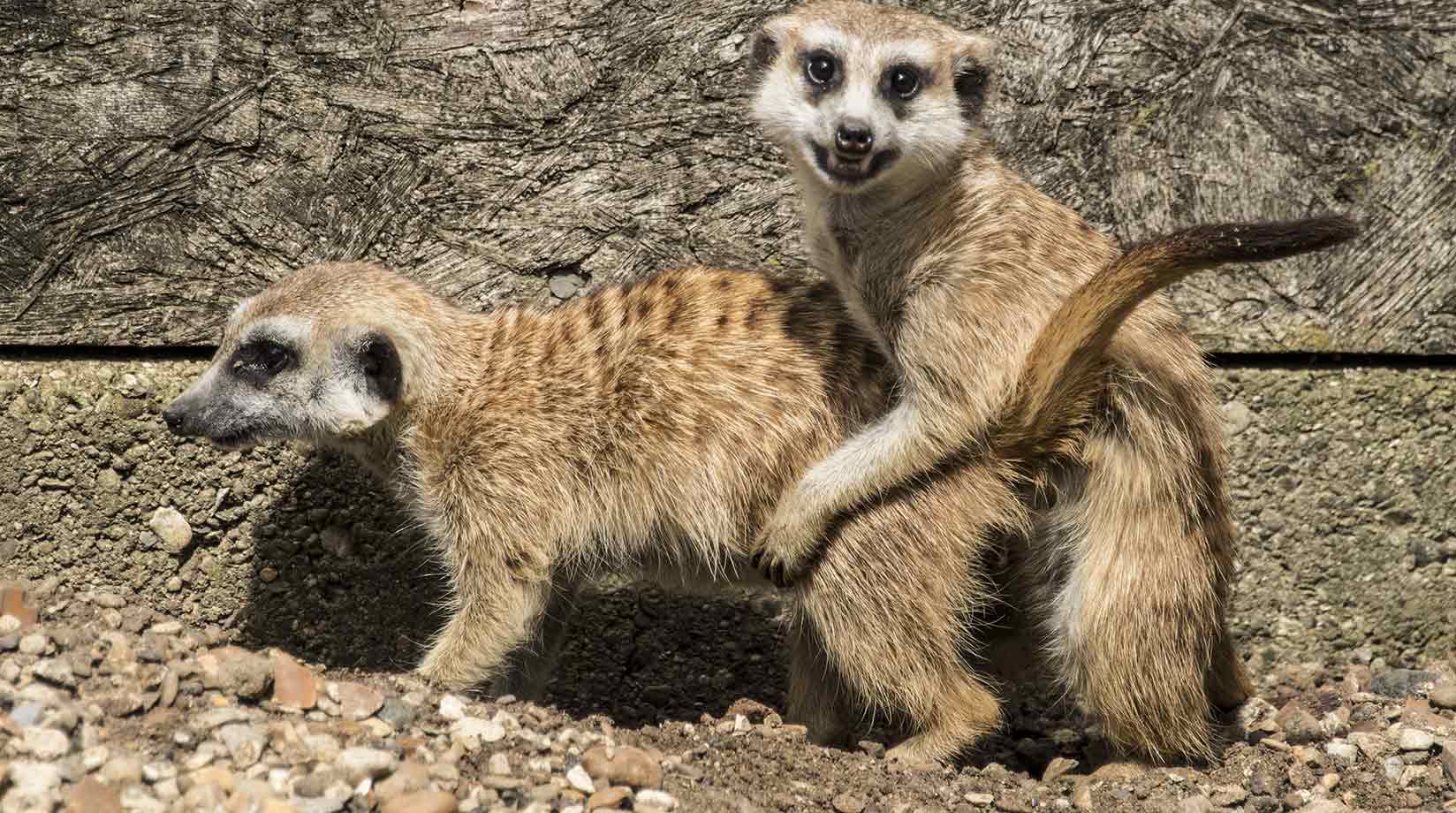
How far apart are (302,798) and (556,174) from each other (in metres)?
1.66

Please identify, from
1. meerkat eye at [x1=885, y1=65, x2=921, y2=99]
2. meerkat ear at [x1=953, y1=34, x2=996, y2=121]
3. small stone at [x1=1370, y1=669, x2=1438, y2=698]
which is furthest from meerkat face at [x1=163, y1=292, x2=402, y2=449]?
small stone at [x1=1370, y1=669, x2=1438, y2=698]

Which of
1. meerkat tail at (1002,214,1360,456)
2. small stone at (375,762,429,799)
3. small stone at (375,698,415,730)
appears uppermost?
meerkat tail at (1002,214,1360,456)

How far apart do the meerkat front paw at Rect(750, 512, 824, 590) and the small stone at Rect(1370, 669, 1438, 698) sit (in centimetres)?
155

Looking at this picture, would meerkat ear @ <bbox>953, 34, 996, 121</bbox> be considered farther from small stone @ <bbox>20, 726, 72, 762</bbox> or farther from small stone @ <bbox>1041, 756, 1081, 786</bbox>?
small stone @ <bbox>20, 726, 72, 762</bbox>

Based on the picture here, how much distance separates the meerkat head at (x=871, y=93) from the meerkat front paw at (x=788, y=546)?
674 mm

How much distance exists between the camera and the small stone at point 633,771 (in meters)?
2.64

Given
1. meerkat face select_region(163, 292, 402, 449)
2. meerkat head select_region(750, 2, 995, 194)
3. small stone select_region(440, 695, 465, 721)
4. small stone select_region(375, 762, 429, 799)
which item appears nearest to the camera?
small stone select_region(375, 762, 429, 799)

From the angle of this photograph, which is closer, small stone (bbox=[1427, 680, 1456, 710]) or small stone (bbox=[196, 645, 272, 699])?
small stone (bbox=[196, 645, 272, 699])

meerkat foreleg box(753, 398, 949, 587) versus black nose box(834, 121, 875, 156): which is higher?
black nose box(834, 121, 875, 156)

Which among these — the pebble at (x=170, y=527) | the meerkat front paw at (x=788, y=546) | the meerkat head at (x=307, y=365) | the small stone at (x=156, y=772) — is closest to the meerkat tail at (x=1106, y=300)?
the meerkat front paw at (x=788, y=546)

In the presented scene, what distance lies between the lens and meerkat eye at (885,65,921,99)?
2986 mm

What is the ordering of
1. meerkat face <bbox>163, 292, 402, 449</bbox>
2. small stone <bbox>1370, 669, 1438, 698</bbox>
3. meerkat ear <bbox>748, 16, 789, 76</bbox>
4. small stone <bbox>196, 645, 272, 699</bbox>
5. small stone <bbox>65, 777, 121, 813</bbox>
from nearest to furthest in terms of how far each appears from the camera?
small stone <bbox>65, 777, 121, 813</bbox>
small stone <bbox>196, 645, 272, 699</bbox>
meerkat face <bbox>163, 292, 402, 449</bbox>
meerkat ear <bbox>748, 16, 789, 76</bbox>
small stone <bbox>1370, 669, 1438, 698</bbox>

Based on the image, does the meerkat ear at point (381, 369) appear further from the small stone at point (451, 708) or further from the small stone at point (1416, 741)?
the small stone at point (1416, 741)

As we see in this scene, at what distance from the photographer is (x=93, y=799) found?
2160mm
